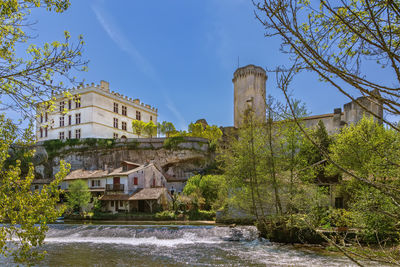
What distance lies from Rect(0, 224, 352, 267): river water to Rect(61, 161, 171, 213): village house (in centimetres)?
1042

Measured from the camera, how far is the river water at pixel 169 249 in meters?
11.6

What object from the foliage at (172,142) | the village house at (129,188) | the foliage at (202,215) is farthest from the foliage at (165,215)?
the foliage at (172,142)

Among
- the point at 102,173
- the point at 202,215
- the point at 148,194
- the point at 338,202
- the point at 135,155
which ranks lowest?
the point at 202,215

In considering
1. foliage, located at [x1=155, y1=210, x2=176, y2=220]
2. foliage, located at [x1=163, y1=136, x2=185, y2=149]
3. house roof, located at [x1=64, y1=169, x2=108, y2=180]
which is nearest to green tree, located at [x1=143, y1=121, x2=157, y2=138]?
foliage, located at [x1=163, y1=136, x2=185, y2=149]

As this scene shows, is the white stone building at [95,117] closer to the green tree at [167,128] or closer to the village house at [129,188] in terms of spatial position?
the green tree at [167,128]

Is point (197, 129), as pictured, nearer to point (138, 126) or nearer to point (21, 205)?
point (138, 126)

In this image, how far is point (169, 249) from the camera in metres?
14.7

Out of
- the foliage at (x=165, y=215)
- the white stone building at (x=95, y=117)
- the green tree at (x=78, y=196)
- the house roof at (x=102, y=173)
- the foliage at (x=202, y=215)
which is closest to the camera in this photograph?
the foliage at (x=202, y=215)

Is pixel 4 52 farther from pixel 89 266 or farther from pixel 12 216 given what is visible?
→ pixel 89 266

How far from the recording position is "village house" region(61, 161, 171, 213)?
30.6 m

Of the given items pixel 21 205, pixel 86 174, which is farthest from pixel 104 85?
pixel 21 205

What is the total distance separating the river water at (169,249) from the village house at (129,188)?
1042 centimetres

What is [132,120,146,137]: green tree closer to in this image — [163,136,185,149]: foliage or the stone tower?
[163,136,185,149]: foliage

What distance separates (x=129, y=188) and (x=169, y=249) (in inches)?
760
